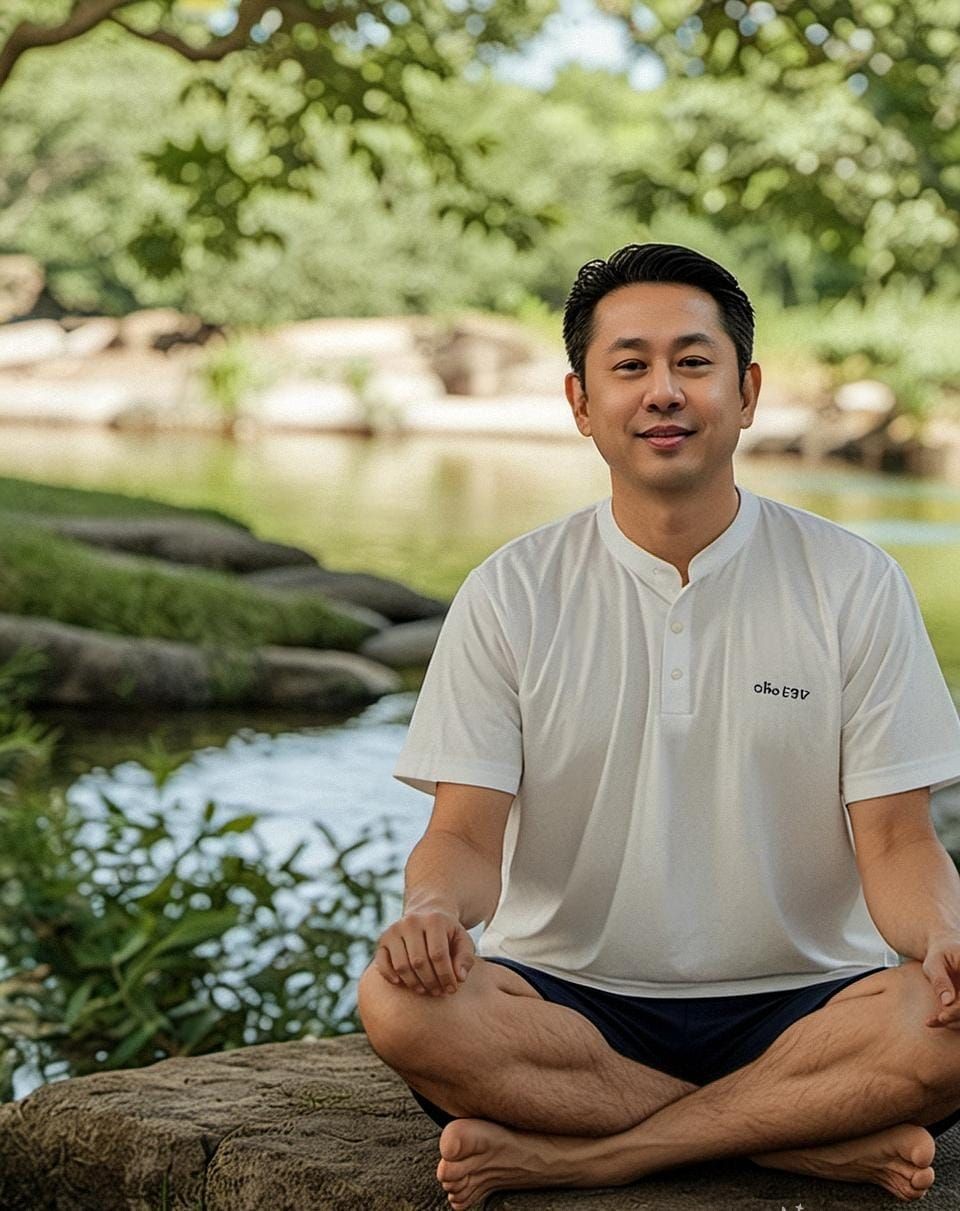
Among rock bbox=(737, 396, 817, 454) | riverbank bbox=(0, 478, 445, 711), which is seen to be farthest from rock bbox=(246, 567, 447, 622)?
rock bbox=(737, 396, 817, 454)

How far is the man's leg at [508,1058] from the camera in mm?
2127

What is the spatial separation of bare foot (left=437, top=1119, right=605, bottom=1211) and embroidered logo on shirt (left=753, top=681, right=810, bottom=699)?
569 mm

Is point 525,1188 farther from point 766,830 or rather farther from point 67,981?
point 67,981

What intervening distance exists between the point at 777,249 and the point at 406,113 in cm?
2363

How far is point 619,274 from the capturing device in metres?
2.30

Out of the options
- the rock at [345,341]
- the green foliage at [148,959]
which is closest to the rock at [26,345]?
the rock at [345,341]

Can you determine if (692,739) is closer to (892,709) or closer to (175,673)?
(892,709)

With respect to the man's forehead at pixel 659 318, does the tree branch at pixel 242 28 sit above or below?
above

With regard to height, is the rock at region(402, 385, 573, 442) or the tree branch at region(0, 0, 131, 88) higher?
the tree branch at region(0, 0, 131, 88)

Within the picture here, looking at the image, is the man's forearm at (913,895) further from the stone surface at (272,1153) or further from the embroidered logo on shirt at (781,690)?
the stone surface at (272,1153)

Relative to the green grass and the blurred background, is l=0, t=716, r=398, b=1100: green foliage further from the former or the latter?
the green grass

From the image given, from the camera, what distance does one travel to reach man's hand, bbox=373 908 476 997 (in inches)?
81.8

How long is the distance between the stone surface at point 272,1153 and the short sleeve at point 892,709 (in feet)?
1.58

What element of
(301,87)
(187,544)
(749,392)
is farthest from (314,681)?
(749,392)
